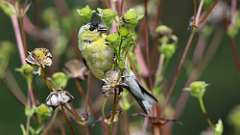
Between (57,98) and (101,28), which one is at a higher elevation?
(101,28)

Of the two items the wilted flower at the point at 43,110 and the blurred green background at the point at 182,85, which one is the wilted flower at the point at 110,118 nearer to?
the wilted flower at the point at 43,110

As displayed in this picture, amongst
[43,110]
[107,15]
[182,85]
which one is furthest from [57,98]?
[182,85]

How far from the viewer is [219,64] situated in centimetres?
260

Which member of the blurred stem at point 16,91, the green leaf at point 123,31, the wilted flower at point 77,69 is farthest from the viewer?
the blurred stem at point 16,91

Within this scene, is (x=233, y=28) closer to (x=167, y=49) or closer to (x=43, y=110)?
(x=167, y=49)

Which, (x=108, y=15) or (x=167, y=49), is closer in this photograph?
(x=108, y=15)

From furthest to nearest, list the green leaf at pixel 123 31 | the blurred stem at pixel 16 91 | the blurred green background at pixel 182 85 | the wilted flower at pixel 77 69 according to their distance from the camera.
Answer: the blurred green background at pixel 182 85
the blurred stem at pixel 16 91
the wilted flower at pixel 77 69
the green leaf at pixel 123 31

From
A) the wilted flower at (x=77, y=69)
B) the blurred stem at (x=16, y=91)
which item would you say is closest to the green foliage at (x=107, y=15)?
the wilted flower at (x=77, y=69)

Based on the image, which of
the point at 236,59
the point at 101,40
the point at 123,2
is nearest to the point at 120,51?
the point at 101,40

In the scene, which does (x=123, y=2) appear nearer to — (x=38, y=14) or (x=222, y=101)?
(x=38, y=14)

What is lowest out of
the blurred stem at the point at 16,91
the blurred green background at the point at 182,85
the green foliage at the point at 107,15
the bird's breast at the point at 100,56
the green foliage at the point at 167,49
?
the blurred green background at the point at 182,85

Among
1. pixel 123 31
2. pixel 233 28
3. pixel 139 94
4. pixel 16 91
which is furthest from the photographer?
pixel 16 91

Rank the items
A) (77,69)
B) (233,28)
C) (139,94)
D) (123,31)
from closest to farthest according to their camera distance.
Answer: (123,31) → (139,94) → (77,69) → (233,28)

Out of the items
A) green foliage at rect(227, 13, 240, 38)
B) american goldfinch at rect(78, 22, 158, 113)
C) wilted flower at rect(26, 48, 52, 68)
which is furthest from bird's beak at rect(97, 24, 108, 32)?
green foliage at rect(227, 13, 240, 38)
